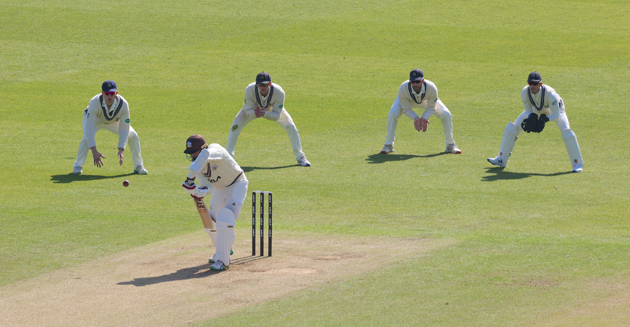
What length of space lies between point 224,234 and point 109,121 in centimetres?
762

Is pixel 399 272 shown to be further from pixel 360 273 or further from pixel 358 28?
pixel 358 28

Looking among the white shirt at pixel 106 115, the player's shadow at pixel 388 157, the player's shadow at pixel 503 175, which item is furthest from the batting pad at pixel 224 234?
the player's shadow at pixel 388 157

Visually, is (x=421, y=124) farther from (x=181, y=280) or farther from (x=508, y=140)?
(x=181, y=280)

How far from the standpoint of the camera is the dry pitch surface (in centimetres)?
965

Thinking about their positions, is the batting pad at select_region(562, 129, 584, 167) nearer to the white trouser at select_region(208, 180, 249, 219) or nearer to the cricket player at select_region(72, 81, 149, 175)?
the white trouser at select_region(208, 180, 249, 219)

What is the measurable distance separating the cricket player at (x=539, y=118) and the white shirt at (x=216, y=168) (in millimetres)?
8152

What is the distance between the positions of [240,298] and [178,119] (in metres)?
14.2

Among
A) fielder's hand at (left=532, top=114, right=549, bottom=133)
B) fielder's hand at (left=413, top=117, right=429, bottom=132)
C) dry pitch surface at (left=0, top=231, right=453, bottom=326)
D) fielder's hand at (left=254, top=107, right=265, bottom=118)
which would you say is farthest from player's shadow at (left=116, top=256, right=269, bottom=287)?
fielder's hand at (left=413, top=117, right=429, bottom=132)

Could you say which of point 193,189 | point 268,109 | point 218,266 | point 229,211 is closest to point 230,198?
point 229,211

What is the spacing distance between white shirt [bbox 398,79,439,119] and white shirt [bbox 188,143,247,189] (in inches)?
346

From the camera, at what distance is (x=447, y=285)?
1028 centimetres

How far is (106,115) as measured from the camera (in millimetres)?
17641

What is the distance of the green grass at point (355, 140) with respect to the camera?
10.7 metres

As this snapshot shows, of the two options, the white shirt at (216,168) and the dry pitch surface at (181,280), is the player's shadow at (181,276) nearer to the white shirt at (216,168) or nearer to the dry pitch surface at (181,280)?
the dry pitch surface at (181,280)
